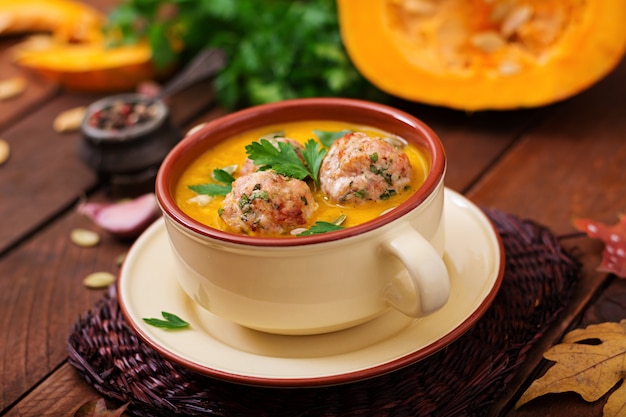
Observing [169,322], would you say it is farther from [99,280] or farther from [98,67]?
[98,67]

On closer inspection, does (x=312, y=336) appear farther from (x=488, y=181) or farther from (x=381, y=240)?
(x=488, y=181)

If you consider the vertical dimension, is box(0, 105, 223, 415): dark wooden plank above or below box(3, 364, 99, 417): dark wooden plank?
below

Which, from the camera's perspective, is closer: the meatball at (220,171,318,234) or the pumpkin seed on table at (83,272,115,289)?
the meatball at (220,171,318,234)

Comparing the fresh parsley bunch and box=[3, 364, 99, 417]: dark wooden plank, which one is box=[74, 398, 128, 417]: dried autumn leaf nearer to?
box=[3, 364, 99, 417]: dark wooden plank

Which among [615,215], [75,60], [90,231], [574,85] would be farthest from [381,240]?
[75,60]

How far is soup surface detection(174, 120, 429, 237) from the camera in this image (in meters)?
1.19

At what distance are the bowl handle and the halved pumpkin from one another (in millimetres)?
1023

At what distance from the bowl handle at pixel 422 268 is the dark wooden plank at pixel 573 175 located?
1.14 feet

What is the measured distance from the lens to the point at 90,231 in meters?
1.81

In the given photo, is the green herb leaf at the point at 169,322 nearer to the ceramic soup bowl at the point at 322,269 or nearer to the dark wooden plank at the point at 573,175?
the ceramic soup bowl at the point at 322,269

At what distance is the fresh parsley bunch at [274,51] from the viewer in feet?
7.19

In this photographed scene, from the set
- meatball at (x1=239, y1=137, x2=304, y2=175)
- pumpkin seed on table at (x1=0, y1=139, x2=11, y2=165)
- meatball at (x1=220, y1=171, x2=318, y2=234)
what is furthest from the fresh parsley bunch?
meatball at (x1=220, y1=171, x2=318, y2=234)

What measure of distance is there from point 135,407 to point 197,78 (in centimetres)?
127

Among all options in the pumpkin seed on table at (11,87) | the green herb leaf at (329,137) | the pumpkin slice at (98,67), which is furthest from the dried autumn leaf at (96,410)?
the pumpkin seed on table at (11,87)
